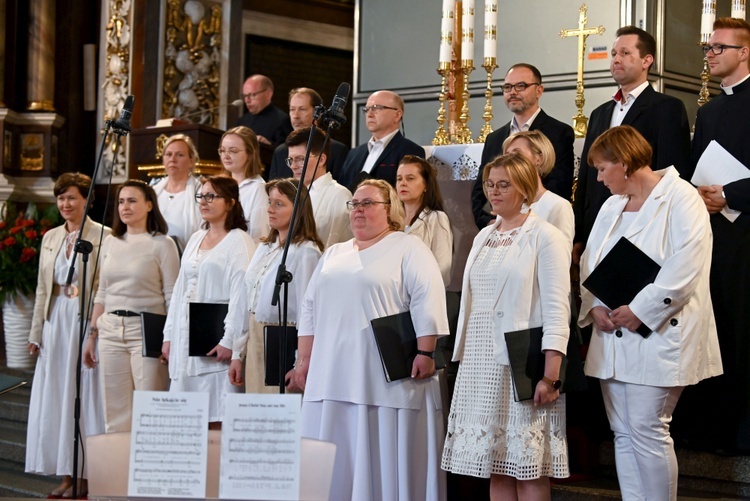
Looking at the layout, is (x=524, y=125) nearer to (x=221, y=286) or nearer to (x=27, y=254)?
(x=221, y=286)

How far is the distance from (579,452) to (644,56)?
1716mm

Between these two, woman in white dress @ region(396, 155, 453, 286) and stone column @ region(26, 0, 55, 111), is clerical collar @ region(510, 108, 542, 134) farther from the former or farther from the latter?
stone column @ region(26, 0, 55, 111)

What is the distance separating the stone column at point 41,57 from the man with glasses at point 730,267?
20.7 ft

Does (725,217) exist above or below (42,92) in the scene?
below

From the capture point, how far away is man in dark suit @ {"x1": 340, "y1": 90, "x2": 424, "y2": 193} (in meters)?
5.27

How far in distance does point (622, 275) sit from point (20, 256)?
4.89m

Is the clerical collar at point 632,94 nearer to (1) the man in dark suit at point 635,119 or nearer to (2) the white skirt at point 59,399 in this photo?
(1) the man in dark suit at point 635,119

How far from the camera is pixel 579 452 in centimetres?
455

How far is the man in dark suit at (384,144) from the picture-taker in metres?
5.27

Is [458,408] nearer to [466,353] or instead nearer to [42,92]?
[466,353]

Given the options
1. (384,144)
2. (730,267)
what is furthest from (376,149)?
(730,267)

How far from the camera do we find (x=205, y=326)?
4.93m

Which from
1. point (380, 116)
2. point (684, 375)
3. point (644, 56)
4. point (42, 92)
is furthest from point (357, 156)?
point (42, 92)

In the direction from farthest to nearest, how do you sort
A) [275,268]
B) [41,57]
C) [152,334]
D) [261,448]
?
[41,57] → [152,334] → [275,268] → [261,448]
